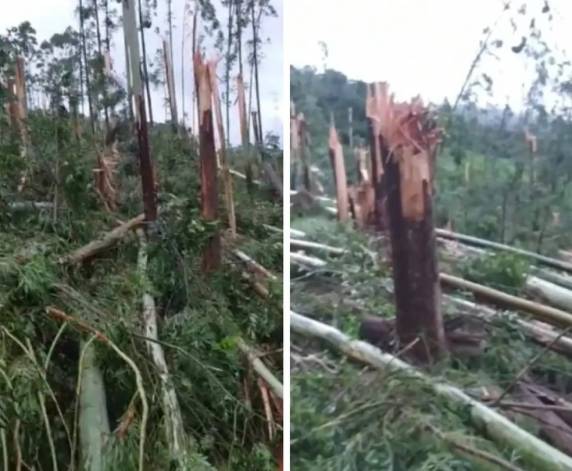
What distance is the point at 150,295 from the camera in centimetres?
271

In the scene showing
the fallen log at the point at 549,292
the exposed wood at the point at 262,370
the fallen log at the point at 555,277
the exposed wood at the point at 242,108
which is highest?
the exposed wood at the point at 242,108

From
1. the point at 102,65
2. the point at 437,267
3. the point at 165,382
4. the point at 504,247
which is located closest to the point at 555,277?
the point at 504,247

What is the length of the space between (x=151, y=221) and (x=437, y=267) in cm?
71

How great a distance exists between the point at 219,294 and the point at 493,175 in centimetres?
73

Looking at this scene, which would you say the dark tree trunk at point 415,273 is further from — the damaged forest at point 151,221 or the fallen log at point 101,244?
the fallen log at point 101,244

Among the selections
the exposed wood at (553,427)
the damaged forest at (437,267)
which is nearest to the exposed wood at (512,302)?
the damaged forest at (437,267)

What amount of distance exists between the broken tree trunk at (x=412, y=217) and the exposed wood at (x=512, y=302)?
51mm

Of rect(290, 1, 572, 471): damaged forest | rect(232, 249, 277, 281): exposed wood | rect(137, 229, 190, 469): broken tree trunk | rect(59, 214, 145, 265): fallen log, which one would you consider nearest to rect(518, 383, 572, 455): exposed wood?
rect(290, 1, 572, 471): damaged forest

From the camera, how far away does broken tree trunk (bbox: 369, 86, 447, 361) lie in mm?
2721

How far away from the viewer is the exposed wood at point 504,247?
104 inches

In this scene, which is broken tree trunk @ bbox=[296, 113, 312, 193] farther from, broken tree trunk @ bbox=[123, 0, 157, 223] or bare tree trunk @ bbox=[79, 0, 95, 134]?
bare tree trunk @ bbox=[79, 0, 95, 134]

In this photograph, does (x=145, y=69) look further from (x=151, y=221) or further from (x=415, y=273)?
(x=415, y=273)

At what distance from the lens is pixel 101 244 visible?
272 centimetres

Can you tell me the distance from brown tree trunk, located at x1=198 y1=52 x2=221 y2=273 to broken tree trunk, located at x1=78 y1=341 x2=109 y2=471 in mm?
361
